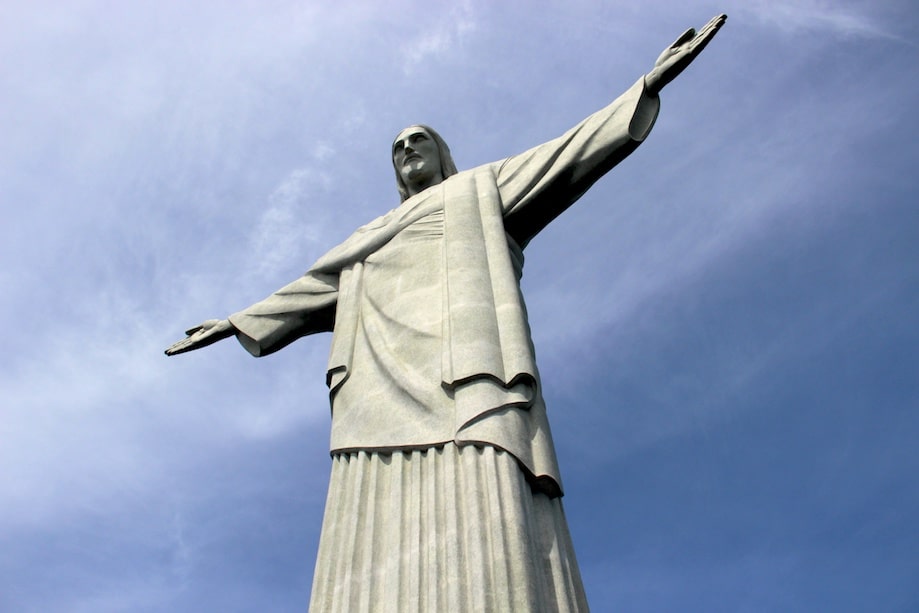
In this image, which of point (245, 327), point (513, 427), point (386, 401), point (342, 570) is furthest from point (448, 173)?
point (342, 570)

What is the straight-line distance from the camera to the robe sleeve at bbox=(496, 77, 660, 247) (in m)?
9.47

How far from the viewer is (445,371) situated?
25.9ft

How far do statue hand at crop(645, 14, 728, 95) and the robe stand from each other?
0.15 m

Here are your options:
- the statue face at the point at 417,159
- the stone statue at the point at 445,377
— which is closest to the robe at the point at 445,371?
the stone statue at the point at 445,377

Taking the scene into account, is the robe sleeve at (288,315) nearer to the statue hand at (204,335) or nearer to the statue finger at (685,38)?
the statue hand at (204,335)

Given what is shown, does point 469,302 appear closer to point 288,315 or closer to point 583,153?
point 583,153

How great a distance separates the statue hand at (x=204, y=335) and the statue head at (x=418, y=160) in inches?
108

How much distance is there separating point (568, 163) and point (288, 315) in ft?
12.0

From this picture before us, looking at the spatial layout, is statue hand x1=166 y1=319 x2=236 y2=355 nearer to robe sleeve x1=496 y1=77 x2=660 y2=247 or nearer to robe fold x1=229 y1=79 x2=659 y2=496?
robe fold x1=229 y1=79 x2=659 y2=496

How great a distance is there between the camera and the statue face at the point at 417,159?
449 inches

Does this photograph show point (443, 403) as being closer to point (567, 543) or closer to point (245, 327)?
point (567, 543)

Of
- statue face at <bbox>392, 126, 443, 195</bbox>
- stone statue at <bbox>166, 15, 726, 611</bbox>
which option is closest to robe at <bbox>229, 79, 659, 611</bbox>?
stone statue at <bbox>166, 15, 726, 611</bbox>

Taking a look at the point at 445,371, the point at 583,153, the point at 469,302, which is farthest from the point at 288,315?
the point at 583,153

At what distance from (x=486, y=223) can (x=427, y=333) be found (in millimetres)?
1653
